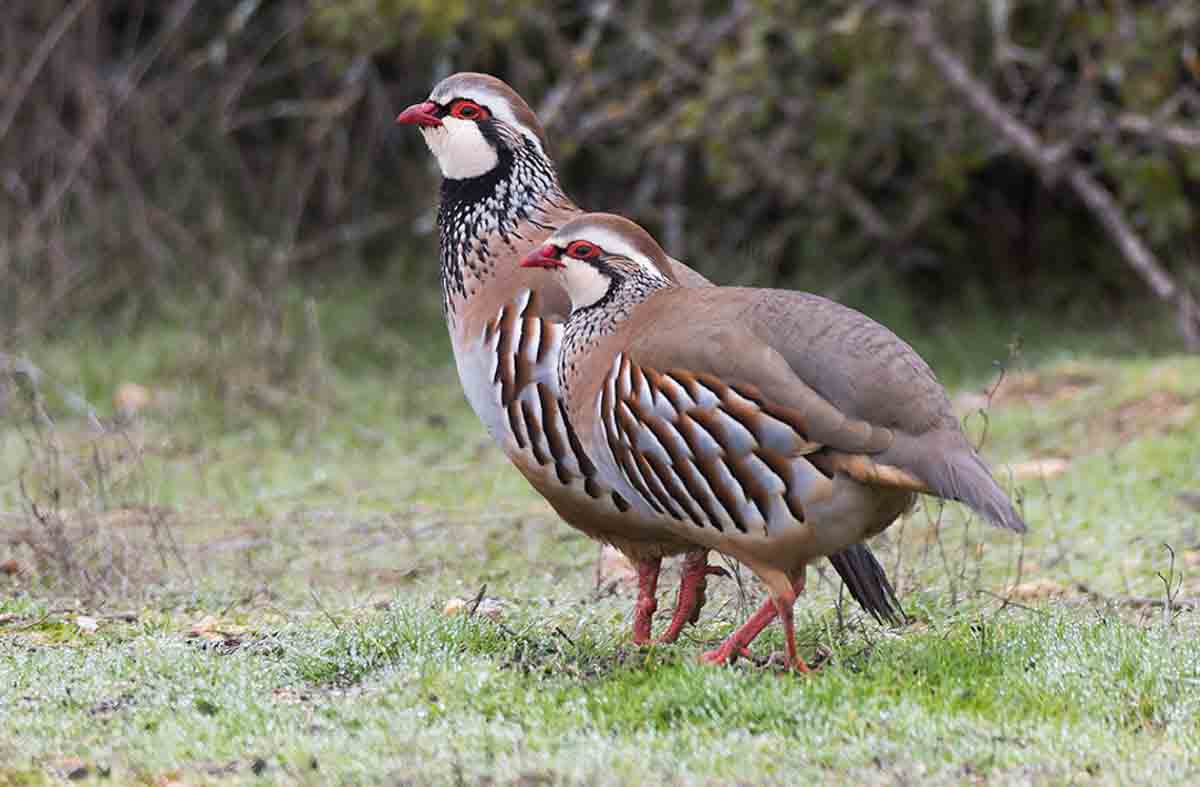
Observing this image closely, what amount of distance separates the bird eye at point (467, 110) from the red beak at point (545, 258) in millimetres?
893


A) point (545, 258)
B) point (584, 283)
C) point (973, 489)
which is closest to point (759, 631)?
point (973, 489)

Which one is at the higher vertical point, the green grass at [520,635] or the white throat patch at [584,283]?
the white throat patch at [584,283]

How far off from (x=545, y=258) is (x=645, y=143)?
5.84 metres

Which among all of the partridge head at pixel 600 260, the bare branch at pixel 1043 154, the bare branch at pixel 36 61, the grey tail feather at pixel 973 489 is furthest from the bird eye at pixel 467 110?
the bare branch at pixel 36 61

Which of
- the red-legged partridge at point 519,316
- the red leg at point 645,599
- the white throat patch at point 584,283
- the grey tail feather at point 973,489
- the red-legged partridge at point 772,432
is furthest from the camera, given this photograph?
the red leg at point 645,599

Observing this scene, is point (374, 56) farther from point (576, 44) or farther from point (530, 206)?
point (530, 206)

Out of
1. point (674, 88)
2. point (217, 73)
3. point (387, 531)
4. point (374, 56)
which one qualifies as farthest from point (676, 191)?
point (387, 531)

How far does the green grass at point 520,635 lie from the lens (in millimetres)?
3896

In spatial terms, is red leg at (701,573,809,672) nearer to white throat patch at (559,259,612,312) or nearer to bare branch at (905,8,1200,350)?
white throat patch at (559,259,612,312)

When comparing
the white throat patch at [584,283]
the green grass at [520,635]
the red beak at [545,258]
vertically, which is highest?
the red beak at [545,258]

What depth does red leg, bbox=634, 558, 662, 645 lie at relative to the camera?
4930mm

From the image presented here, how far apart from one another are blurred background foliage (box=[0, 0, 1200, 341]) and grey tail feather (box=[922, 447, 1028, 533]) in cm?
534

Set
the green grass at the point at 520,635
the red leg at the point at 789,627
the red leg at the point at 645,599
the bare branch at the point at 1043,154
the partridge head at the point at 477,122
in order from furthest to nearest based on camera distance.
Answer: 1. the bare branch at the point at 1043,154
2. the partridge head at the point at 477,122
3. the red leg at the point at 645,599
4. the red leg at the point at 789,627
5. the green grass at the point at 520,635

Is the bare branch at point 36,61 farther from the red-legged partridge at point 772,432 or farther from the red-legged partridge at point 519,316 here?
the red-legged partridge at point 772,432
